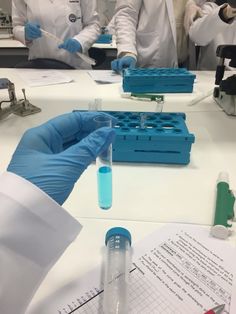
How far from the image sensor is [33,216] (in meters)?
0.44

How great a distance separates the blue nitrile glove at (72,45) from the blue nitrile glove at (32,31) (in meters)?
0.15

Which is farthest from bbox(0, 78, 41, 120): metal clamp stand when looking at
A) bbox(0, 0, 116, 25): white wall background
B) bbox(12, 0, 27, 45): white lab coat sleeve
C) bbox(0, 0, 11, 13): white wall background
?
bbox(0, 0, 11, 13): white wall background

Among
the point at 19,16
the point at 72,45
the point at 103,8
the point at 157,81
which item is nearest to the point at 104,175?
the point at 157,81

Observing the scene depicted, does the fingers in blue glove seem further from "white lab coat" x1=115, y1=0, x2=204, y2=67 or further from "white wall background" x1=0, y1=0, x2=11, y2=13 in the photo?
"white wall background" x1=0, y1=0, x2=11, y2=13

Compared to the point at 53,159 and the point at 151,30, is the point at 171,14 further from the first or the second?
the point at 53,159

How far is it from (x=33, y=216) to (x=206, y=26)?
1.39 metres

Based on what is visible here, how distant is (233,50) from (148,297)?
0.93 metres

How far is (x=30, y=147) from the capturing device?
0.54 m

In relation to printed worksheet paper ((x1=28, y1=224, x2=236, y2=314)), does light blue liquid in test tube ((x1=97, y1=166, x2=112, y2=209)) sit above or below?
above

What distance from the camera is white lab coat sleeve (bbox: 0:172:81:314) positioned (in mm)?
401

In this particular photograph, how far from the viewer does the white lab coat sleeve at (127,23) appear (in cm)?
167

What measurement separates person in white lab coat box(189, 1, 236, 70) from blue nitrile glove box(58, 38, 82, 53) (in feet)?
2.12

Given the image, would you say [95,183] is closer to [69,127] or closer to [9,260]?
[69,127]

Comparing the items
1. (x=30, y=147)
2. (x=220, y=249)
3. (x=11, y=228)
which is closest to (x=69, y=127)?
(x=30, y=147)
